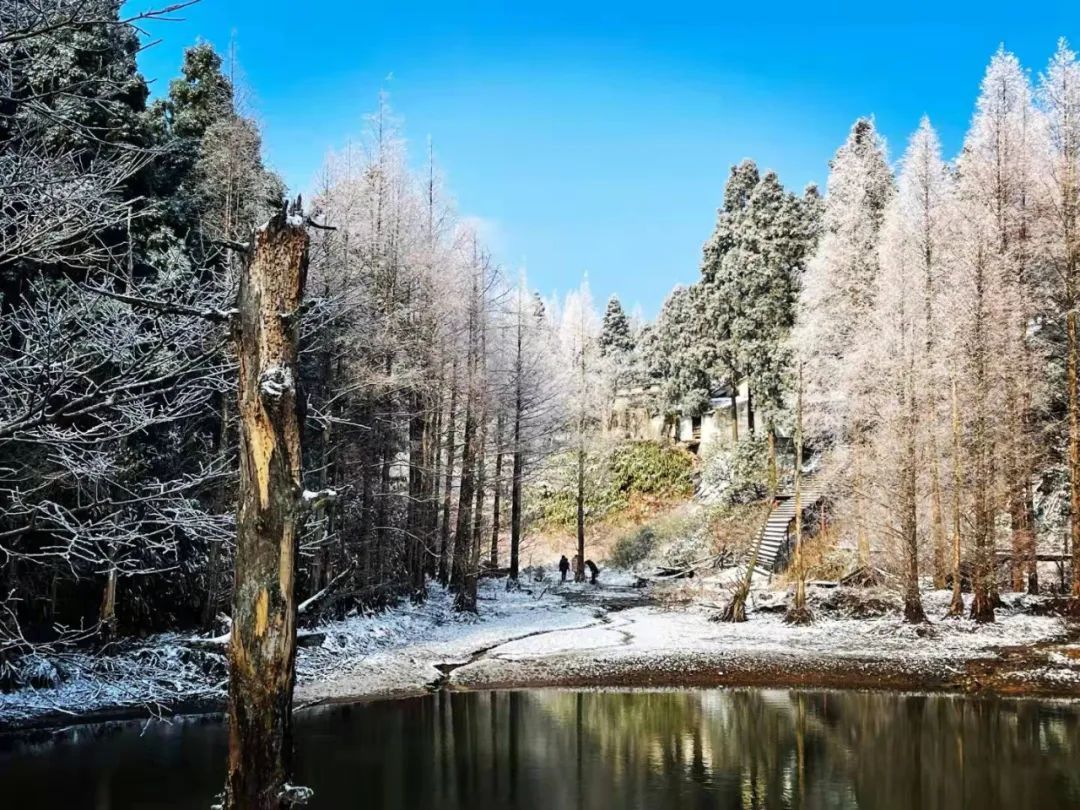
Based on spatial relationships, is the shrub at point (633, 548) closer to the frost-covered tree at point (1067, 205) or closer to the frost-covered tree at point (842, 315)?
the frost-covered tree at point (842, 315)

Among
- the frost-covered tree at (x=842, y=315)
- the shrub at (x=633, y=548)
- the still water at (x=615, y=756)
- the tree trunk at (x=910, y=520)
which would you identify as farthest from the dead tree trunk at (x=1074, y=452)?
the shrub at (x=633, y=548)

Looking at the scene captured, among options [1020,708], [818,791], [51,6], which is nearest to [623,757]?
[818,791]

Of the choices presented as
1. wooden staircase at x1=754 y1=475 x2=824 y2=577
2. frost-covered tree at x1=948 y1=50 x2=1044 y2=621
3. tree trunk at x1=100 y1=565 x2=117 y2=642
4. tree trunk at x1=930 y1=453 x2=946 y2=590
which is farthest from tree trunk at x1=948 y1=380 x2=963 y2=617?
tree trunk at x1=100 y1=565 x2=117 y2=642

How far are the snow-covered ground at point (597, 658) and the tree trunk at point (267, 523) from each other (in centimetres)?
791

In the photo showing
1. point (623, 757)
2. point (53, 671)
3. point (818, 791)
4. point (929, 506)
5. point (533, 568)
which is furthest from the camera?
point (533, 568)

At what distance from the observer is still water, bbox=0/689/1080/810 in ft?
30.0

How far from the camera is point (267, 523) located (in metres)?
5.27

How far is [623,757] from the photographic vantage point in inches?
423

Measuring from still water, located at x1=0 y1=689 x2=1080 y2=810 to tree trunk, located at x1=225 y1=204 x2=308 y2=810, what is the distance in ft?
14.1

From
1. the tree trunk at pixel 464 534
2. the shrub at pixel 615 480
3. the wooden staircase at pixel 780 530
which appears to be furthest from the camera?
the shrub at pixel 615 480

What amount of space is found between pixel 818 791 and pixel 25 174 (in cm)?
972

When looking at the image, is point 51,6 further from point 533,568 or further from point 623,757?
point 533,568

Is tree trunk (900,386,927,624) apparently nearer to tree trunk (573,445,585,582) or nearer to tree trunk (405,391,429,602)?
tree trunk (405,391,429,602)

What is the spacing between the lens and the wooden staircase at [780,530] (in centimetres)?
2648
